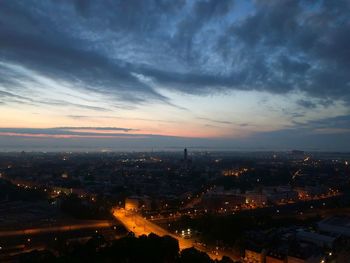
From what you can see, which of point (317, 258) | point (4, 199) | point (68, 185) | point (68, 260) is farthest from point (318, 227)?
point (68, 185)

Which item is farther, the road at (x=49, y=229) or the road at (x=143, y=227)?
the road at (x=49, y=229)

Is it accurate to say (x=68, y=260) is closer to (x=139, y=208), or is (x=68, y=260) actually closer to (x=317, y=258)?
(x=317, y=258)

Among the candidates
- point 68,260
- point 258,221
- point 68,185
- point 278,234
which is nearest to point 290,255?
point 278,234

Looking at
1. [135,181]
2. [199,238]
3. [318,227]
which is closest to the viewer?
[199,238]

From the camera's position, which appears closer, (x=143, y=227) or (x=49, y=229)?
(x=49, y=229)

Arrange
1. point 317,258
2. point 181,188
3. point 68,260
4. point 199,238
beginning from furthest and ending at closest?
point 181,188, point 199,238, point 317,258, point 68,260

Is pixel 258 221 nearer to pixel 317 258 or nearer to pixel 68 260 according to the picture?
pixel 317 258

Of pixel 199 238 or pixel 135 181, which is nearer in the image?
pixel 199 238
